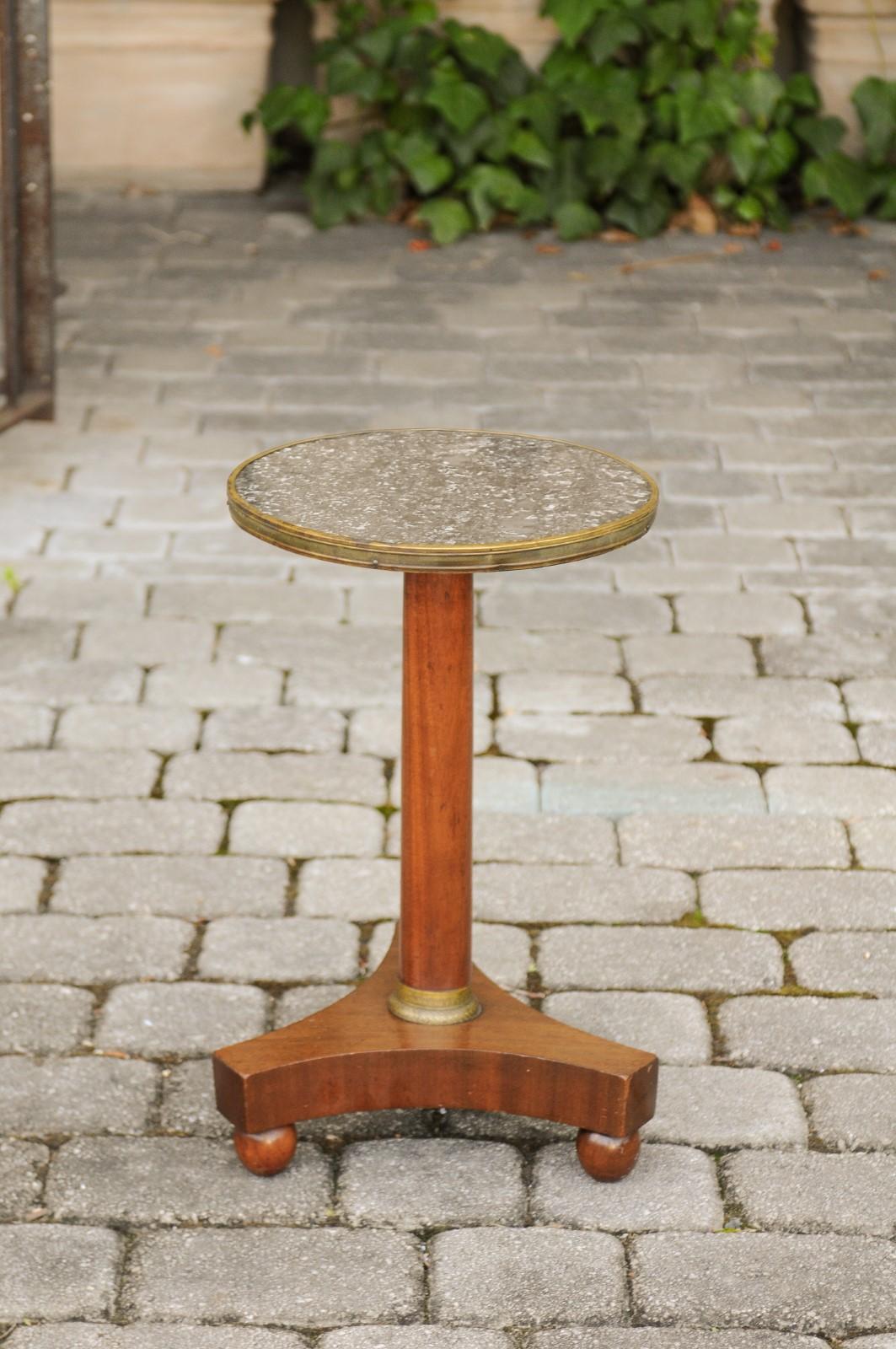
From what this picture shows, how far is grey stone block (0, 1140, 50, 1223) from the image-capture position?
2438 mm

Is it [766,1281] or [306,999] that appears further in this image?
Result: [306,999]

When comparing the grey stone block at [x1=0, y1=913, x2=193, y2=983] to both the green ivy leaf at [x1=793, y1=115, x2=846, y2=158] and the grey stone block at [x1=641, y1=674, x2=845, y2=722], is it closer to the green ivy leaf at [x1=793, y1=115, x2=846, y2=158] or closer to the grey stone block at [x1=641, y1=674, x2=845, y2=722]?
the grey stone block at [x1=641, y1=674, x2=845, y2=722]

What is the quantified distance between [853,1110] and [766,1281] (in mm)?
418

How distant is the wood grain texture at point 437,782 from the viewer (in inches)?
95.7

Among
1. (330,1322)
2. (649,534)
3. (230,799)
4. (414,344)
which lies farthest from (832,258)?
(330,1322)

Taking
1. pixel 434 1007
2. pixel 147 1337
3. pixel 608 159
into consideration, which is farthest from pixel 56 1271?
pixel 608 159

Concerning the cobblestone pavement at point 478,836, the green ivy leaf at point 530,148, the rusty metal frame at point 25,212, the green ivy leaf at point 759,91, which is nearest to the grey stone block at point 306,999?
the cobblestone pavement at point 478,836

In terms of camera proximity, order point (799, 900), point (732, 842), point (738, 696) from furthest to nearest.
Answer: point (738, 696)
point (732, 842)
point (799, 900)

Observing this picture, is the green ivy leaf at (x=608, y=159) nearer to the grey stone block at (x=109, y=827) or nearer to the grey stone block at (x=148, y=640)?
the grey stone block at (x=148, y=640)

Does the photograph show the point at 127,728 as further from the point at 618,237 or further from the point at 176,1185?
the point at 618,237

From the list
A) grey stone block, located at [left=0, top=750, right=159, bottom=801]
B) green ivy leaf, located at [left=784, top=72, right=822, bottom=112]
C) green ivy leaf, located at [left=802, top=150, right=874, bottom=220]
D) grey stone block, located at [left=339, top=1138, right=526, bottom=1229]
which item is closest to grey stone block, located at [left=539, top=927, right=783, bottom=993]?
grey stone block, located at [left=339, top=1138, right=526, bottom=1229]

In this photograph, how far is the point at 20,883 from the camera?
3.23 m

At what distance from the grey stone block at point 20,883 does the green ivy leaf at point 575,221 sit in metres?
4.63

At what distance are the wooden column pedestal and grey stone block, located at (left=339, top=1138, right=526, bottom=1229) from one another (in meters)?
0.07
